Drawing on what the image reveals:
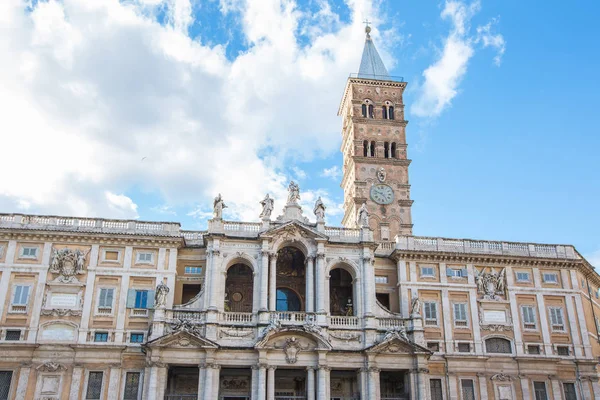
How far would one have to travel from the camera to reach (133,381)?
42.9 meters

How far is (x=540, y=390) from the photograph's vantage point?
1852 inches

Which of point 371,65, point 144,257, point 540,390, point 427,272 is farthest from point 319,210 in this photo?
point 371,65

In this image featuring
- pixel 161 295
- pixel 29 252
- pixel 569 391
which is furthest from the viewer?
pixel 569 391

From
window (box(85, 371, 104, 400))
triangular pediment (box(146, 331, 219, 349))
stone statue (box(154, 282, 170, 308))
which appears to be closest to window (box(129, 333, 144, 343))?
stone statue (box(154, 282, 170, 308))

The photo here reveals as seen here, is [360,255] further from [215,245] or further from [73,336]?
[73,336]

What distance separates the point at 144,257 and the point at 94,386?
9679mm

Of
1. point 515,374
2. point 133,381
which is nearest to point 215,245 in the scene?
point 133,381

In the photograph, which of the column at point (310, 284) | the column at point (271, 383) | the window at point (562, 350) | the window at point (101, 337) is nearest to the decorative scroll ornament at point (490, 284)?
the window at point (562, 350)

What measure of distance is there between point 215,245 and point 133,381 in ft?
36.2

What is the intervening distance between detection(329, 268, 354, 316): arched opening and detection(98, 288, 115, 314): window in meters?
17.0

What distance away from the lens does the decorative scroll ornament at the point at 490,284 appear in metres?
49.4

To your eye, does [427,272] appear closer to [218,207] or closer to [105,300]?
[218,207]

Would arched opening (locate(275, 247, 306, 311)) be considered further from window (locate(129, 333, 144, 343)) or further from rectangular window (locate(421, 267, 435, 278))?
window (locate(129, 333, 144, 343))

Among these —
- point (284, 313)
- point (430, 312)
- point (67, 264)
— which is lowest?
Answer: point (284, 313)
